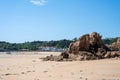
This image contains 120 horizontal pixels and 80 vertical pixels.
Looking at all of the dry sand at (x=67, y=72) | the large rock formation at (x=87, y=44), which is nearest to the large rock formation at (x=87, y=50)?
the large rock formation at (x=87, y=44)

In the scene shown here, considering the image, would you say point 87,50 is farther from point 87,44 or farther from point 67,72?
point 67,72

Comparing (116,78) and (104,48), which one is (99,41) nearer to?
(104,48)

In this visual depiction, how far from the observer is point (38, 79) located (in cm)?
1325

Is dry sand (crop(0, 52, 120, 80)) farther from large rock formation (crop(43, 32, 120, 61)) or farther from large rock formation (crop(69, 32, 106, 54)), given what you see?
large rock formation (crop(69, 32, 106, 54))

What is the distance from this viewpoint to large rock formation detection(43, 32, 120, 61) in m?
27.3

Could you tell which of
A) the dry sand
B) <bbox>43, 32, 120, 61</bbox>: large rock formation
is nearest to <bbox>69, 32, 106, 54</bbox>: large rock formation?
<bbox>43, 32, 120, 61</bbox>: large rock formation

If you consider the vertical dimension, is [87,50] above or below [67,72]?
above

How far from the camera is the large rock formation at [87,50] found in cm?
2728

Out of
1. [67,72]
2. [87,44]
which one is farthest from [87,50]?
[67,72]

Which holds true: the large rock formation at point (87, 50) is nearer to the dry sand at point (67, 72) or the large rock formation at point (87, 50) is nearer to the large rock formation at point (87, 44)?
the large rock formation at point (87, 44)

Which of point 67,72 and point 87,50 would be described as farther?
point 87,50

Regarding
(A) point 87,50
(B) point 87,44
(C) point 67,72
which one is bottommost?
(C) point 67,72

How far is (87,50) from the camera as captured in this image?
94.6 ft

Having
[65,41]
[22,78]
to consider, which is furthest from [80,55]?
[65,41]
